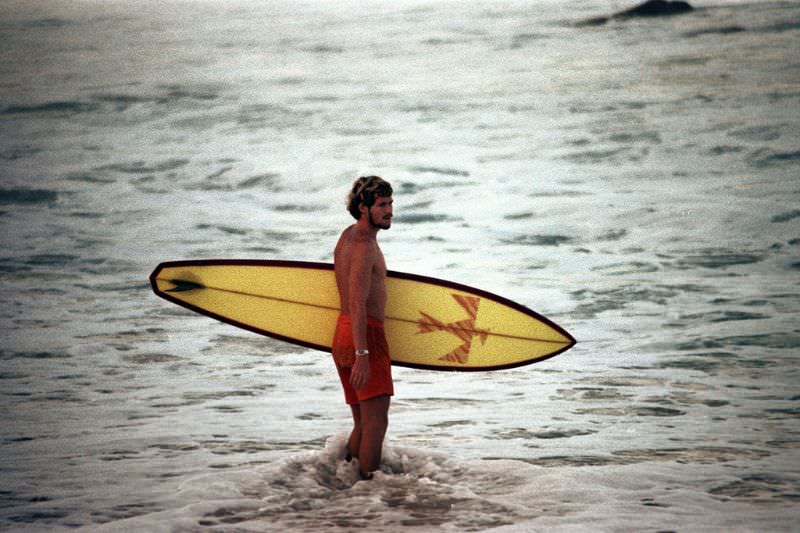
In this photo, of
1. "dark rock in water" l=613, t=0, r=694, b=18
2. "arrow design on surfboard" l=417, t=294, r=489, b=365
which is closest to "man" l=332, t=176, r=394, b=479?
"arrow design on surfboard" l=417, t=294, r=489, b=365

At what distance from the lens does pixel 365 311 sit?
4.11 metres

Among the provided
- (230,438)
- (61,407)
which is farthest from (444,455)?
(61,407)

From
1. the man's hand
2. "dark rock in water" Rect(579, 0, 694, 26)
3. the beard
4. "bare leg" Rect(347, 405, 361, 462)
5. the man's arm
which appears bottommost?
"bare leg" Rect(347, 405, 361, 462)

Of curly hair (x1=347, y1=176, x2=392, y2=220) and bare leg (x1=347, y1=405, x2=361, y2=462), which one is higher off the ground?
curly hair (x1=347, y1=176, x2=392, y2=220)

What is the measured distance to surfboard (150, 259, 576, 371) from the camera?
471 centimetres

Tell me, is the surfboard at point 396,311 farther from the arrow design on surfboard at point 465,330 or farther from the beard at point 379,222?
the beard at point 379,222

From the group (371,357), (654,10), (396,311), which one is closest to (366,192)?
(371,357)

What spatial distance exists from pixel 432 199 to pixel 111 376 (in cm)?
1044

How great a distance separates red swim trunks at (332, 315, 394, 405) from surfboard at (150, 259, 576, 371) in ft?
1.54

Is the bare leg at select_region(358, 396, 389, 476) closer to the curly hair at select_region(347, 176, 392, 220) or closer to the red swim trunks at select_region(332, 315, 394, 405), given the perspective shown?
the red swim trunks at select_region(332, 315, 394, 405)

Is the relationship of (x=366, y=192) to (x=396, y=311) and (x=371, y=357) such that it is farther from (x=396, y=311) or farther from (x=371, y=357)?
(x=396, y=311)

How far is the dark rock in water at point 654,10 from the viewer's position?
98.1 feet

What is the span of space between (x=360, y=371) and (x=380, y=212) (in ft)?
1.78

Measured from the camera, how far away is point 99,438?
17.0ft
